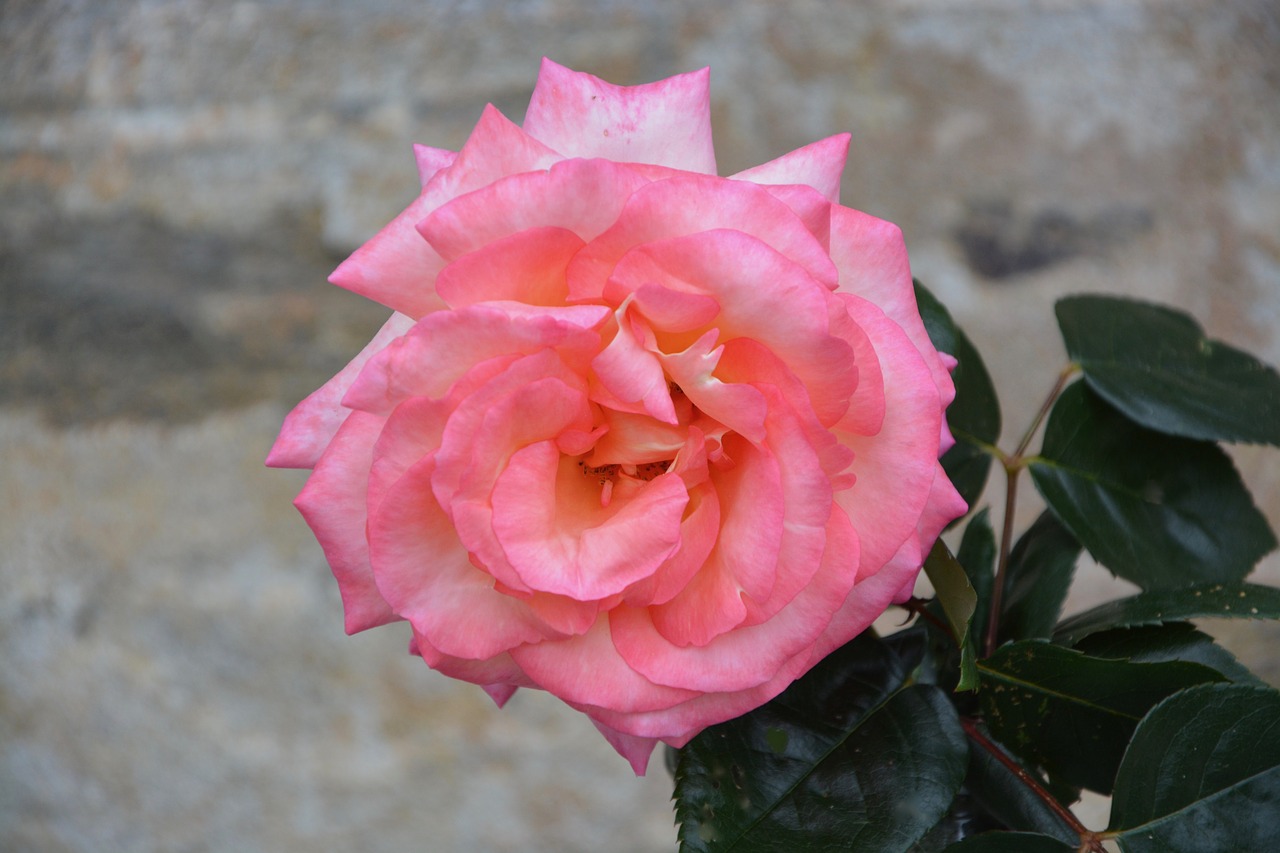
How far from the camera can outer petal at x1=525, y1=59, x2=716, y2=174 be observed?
0.27 meters

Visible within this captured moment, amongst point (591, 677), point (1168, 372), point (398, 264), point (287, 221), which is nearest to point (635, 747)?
point (591, 677)

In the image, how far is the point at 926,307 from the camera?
35cm

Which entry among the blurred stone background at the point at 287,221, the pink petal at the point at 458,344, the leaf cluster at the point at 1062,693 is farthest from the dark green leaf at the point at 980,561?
the blurred stone background at the point at 287,221

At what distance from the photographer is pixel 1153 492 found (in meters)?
0.39

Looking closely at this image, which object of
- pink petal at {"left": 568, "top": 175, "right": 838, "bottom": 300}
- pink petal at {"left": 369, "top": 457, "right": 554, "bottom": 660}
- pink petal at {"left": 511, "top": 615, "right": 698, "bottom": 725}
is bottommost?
pink petal at {"left": 511, "top": 615, "right": 698, "bottom": 725}

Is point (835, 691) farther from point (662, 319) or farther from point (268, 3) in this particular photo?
point (268, 3)

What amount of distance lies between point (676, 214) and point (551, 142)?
54 millimetres

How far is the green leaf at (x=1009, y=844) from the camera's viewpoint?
278 mm

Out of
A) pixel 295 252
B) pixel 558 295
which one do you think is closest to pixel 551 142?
pixel 558 295

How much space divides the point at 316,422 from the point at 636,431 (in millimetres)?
88

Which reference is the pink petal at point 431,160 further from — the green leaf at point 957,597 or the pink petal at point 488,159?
the green leaf at point 957,597

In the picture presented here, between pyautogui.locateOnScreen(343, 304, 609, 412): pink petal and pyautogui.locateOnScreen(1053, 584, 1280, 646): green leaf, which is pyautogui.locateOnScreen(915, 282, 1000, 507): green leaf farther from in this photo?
pyautogui.locateOnScreen(343, 304, 609, 412): pink petal

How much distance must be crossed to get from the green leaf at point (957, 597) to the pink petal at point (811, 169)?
10 centimetres

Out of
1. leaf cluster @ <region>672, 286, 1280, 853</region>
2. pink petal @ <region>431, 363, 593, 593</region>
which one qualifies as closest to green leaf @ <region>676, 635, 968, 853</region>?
leaf cluster @ <region>672, 286, 1280, 853</region>
